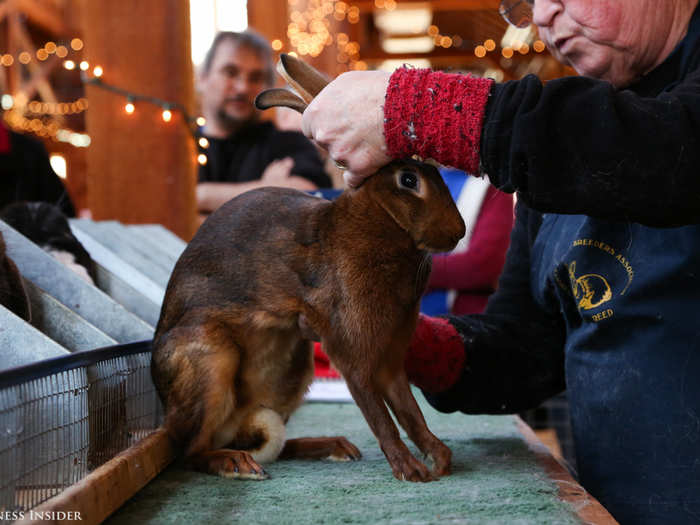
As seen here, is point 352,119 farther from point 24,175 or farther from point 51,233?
point 24,175

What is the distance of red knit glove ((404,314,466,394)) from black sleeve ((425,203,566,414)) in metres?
0.03

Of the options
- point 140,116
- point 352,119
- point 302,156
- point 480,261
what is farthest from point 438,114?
point 480,261

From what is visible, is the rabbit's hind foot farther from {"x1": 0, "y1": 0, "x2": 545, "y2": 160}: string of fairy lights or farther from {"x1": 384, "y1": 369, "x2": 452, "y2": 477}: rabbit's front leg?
{"x1": 0, "y1": 0, "x2": 545, "y2": 160}: string of fairy lights

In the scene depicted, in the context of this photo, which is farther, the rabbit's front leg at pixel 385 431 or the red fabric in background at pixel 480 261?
the red fabric in background at pixel 480 261

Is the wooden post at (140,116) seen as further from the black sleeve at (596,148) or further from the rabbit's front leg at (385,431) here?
the black sleeve at (596,148)

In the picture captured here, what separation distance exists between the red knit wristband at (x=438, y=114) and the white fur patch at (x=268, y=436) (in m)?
0.59

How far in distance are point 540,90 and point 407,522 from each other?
553mm

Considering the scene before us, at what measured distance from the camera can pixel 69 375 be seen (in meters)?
1.10

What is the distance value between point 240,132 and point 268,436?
1.93 meters

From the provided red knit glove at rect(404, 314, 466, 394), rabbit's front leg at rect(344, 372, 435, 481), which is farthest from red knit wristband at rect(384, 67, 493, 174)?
red knit glove at rect(404, 314, 466, 394)

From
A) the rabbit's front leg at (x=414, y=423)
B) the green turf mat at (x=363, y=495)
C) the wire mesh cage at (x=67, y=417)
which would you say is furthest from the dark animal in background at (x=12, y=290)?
the rabbit's front leg at (x=414, y=423)

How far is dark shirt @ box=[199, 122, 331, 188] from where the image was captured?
2.99m

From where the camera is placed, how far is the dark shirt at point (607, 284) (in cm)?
95

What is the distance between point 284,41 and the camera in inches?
221
